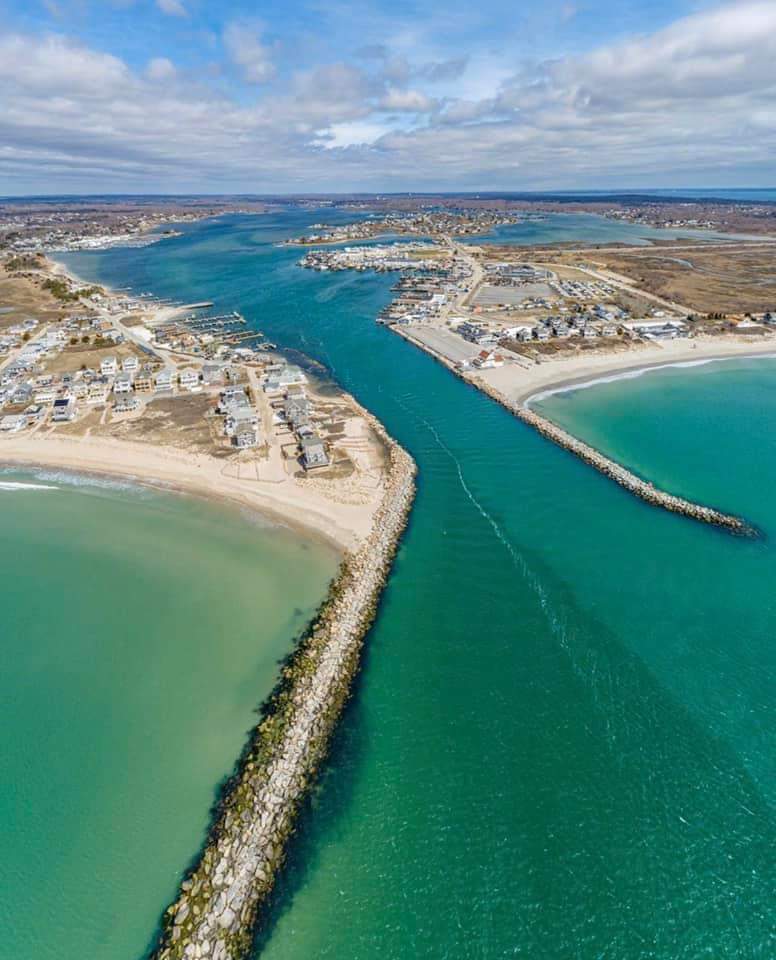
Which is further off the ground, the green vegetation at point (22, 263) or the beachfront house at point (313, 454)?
the beachfront house at point (313, 454)

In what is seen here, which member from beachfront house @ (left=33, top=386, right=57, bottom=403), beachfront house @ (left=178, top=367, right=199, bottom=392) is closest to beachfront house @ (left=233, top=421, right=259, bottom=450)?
beachfront house @ (left=178, top=367, right=199, bottom=392)

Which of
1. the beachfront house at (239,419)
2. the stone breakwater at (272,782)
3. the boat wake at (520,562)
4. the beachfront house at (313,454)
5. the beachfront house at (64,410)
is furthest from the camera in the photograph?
the beachfront house at (64,410)

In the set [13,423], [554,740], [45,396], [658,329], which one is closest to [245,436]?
[13,423]

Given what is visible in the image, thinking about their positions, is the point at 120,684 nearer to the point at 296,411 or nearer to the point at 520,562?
the point at 520,562

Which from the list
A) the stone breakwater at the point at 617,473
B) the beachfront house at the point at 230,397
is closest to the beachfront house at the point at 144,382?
the beachfront house at the point at 230,397

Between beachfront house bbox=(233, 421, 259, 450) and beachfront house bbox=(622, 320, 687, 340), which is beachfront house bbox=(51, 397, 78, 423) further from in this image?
beachfront house bbox=(622, 320, 687, 340)

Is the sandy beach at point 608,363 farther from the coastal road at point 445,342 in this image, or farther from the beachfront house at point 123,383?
the beachfront house at point 123,383
